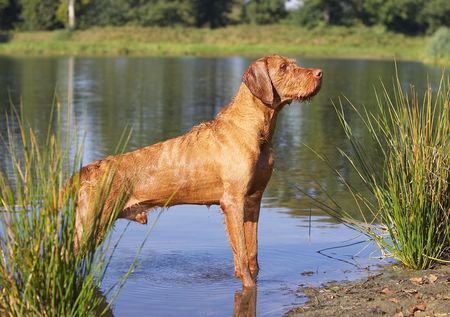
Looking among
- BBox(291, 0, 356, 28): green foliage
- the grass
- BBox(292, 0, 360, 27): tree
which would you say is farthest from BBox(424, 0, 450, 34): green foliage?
the grass

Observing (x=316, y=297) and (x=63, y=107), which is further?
(x=63, y=107)

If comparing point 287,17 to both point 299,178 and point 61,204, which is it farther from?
point 61,204

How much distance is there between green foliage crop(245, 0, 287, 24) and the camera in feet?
266

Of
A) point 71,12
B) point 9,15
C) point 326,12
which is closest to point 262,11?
point 326,12

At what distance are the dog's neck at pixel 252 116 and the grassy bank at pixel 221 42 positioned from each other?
54.7 m

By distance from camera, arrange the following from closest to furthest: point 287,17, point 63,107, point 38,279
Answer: point 38,279
point 63,107
point 287,17

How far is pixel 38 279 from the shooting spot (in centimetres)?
492

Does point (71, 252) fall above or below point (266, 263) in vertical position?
above

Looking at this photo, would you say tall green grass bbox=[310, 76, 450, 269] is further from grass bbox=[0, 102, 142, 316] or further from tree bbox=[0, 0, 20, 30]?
tree bbox=[0, 0, 20, 30]

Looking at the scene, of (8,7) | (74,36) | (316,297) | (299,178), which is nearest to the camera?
(316,297)

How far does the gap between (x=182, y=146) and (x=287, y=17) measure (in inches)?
3086

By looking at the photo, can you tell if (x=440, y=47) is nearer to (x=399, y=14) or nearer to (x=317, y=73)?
(x=399, y=14)

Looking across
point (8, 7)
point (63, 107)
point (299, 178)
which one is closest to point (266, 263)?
point (299, 178)

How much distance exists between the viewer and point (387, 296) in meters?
6.32
